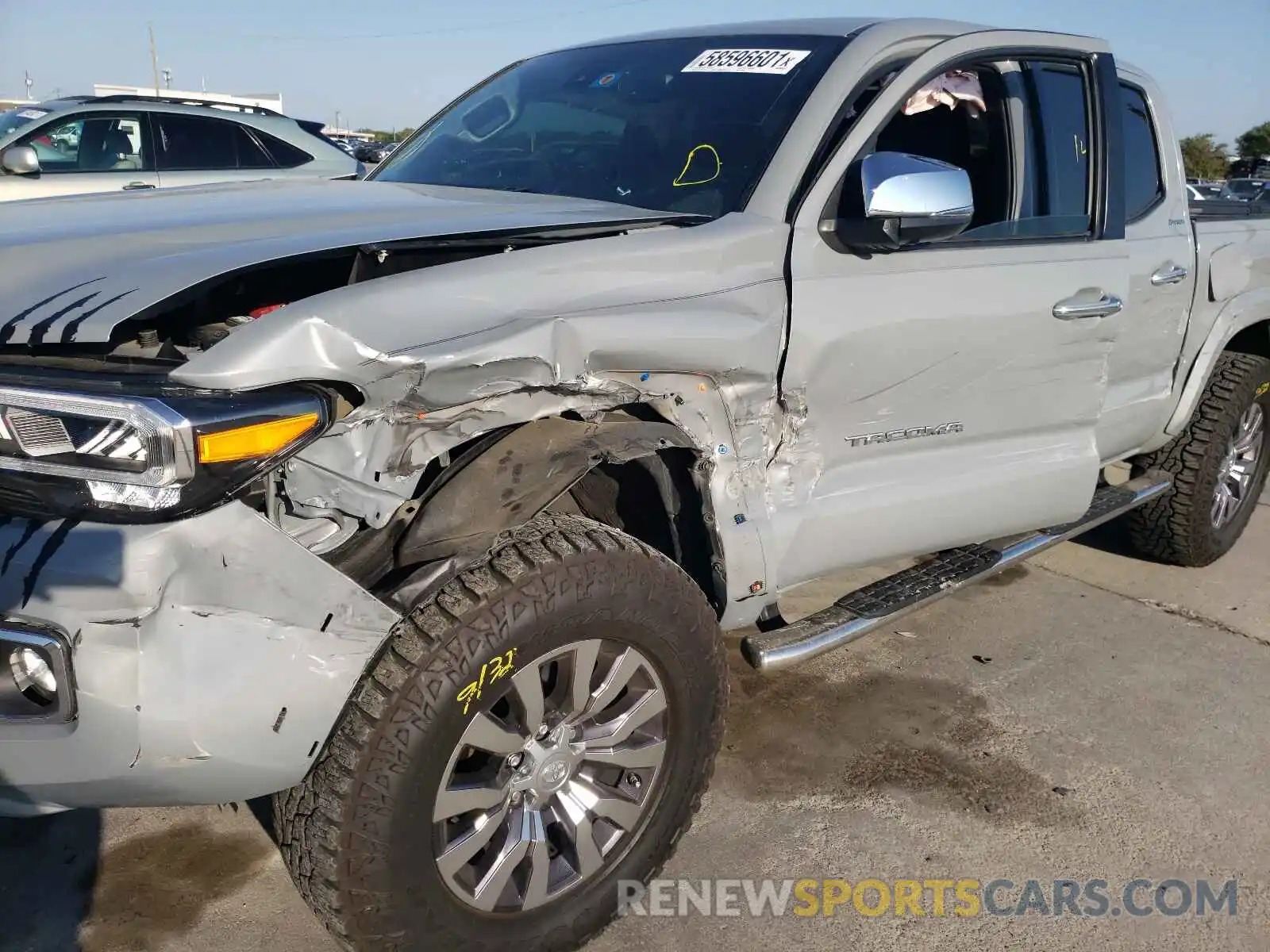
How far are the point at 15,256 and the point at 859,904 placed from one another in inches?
88.3

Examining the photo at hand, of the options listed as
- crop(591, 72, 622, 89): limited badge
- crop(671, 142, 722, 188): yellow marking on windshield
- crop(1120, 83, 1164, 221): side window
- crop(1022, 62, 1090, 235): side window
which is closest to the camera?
crop(671, 142, 722, 188): yellow marking on windshield

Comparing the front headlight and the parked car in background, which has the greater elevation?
the front headlight

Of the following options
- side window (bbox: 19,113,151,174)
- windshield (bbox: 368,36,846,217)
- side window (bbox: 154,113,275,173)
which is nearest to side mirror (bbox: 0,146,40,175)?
side window (bbox: 19,113,151,174)

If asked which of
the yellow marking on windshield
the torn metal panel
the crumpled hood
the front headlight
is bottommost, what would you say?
the torn metal panel

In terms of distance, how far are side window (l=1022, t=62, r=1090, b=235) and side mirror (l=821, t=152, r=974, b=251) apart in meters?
0.95

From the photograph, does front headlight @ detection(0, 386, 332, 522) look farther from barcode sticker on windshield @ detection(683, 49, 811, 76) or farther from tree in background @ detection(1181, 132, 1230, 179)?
tree in background @ detection(1181, 132, 1230, 179)

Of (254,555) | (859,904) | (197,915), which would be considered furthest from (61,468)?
(859,904)

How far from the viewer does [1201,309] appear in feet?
12.7

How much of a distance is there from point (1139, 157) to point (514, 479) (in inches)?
111

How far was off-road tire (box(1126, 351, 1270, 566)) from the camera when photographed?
4227 millimetres

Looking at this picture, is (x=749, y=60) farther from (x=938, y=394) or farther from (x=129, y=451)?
(x=129, y=451)

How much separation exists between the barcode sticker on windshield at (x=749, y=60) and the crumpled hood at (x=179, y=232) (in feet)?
1.98

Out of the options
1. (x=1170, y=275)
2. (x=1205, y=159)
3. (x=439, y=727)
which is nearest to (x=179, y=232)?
(x=439, y=727)

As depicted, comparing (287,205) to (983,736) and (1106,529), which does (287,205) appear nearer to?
(983,736)
